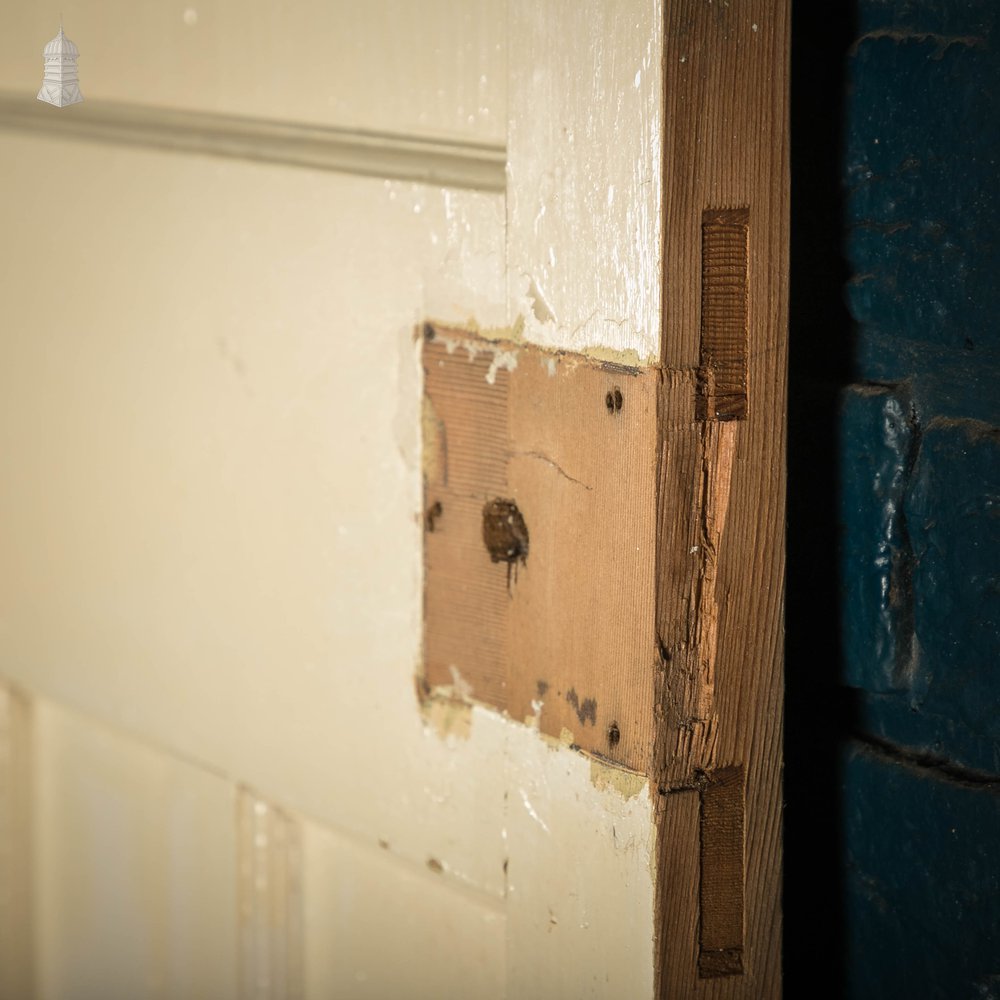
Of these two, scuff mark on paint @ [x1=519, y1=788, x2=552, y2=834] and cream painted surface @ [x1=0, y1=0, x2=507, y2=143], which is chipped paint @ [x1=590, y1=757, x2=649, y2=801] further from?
cream painted surface @ [x1=0, y1=0, x2=507, y2=143]

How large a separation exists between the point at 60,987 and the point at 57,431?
540 millimetres

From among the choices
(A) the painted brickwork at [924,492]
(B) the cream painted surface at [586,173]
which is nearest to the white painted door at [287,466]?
(B) the cream painted surface at [586,173]

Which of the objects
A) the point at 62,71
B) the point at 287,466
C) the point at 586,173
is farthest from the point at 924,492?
the point at 62,71

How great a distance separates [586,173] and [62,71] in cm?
54

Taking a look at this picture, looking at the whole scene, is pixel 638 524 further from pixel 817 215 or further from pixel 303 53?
pixel 303 53

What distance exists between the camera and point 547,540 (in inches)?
26.9

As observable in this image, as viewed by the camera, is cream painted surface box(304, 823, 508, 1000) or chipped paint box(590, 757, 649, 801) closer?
chipped paint box(590, 757, 649, 801)

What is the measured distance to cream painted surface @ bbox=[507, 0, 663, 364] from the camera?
0.60 m

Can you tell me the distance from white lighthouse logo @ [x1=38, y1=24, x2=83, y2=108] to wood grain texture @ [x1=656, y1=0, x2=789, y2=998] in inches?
22.9

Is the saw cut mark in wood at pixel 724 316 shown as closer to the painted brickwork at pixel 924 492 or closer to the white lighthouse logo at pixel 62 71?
the painted brickwork at pixel 924 492

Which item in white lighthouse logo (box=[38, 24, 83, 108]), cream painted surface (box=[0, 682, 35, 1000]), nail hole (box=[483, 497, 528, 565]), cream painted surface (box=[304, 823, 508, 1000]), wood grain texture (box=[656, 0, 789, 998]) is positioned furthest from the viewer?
cream painted surface (box=[0, 682, 35, 1000])

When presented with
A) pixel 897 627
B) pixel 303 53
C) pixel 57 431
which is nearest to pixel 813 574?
pixel 897 627

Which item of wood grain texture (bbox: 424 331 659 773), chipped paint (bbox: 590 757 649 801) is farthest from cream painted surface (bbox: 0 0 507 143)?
chipped paint (bbox: 590 757 649 801)

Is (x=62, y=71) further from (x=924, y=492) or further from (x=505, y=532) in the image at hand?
(x=924, y=492)
